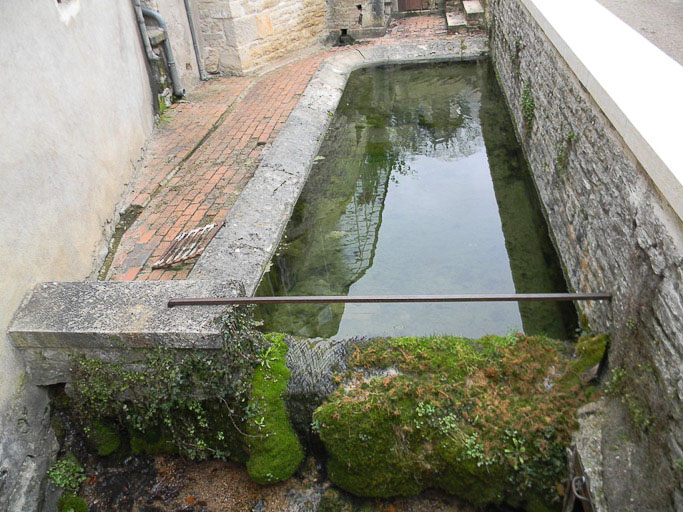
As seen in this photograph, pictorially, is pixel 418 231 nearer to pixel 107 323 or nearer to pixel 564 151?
pixel 564 151

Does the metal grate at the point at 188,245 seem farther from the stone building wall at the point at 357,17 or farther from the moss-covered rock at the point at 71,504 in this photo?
the stone building wall at the point at 357,17

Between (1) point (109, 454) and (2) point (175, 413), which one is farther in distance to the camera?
(1) point (109, 454)

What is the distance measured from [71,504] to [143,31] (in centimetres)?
604

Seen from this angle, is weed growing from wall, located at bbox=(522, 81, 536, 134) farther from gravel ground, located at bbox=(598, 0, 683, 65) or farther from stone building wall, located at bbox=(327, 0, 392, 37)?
stone building wall, located at bbox=(327, 0, 392, 37)

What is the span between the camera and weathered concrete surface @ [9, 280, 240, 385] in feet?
10.8

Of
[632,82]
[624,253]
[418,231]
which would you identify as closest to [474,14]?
[418,231]

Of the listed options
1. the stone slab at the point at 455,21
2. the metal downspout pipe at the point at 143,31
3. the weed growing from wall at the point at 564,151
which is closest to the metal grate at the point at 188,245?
the weed growing from wall at the point at 564,151

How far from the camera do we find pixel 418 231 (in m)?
5.76

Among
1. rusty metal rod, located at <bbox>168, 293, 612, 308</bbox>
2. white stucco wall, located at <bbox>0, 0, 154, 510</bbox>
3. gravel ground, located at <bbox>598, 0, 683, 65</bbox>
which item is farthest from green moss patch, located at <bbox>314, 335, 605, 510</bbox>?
gravel ground, located at <bbox>598, 0, 683, 65</bbox>

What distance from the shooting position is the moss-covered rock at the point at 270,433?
11.2 ft

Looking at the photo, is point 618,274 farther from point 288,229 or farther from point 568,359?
point 288,229

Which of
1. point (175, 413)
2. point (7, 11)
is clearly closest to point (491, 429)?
point (175, 413)

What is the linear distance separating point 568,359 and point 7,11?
15.2 ft

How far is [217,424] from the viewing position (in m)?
3.55
